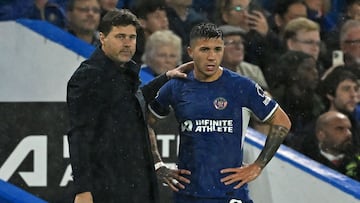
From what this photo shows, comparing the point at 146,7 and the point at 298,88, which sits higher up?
the point at 146,7

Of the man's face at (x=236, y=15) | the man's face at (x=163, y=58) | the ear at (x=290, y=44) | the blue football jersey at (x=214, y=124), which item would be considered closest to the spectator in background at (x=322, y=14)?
the ear at (x=290, y=44)

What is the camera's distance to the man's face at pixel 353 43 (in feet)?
36.1

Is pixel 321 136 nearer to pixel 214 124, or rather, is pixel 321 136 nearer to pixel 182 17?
pixel 182 17

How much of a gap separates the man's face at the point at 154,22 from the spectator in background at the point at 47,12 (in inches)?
31.3

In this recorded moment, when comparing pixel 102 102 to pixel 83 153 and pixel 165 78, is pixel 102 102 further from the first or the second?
pixel 165 78

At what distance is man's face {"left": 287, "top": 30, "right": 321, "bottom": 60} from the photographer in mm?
10641

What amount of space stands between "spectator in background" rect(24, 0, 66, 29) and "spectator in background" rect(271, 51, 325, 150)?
6.89ft

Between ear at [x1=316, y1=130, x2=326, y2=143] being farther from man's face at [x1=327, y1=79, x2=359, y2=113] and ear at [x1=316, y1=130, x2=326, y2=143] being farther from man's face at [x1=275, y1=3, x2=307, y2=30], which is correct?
man's face at [x1=275, y1=3, x2=307, y2=30]

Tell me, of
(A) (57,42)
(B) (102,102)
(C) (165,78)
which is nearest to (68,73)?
(A) (57,42)

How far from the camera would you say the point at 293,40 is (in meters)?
10.6

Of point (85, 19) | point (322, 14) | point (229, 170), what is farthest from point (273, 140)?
point (322, 14)

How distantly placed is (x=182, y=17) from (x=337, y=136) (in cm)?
224

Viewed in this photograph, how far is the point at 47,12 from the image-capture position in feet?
33.4

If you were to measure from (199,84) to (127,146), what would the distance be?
652 millimetres
